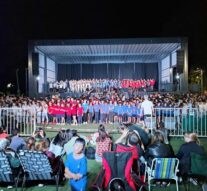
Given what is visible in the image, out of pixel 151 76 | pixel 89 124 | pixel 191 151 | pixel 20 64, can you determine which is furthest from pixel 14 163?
pixel 20 64

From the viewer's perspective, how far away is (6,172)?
7094 millimetres

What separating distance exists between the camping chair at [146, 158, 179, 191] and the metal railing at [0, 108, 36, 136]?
8096 mm

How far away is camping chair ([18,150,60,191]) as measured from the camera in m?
6.64

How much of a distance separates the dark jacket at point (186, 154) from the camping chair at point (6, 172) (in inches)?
130

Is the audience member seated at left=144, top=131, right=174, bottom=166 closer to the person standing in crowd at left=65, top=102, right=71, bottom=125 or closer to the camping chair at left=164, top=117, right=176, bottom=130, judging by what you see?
the camping chair at left=164, top=117, right=176, bottom=130

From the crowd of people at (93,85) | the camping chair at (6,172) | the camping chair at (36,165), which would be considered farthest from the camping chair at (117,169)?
the crowd of people at (93,85)

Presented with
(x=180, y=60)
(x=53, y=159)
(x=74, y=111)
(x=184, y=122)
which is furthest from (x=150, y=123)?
(x=180, y=60)

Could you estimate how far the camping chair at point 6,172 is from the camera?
6.92 meters

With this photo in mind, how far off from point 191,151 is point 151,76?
29.7 metres

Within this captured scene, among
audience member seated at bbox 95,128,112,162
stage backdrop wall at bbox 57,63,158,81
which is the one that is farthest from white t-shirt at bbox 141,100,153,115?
stage backdrop wall at bbox 57,63,158,81

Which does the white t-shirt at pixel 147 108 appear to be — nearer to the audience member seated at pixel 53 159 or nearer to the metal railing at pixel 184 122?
the metal railing at pixel 184 122

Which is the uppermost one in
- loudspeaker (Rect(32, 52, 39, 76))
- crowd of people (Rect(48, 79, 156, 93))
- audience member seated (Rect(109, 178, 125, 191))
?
loudspeaker (Rect(32, 52, 39, 76))

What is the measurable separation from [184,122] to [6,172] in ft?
27.1

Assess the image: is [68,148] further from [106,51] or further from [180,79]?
[106,51]
